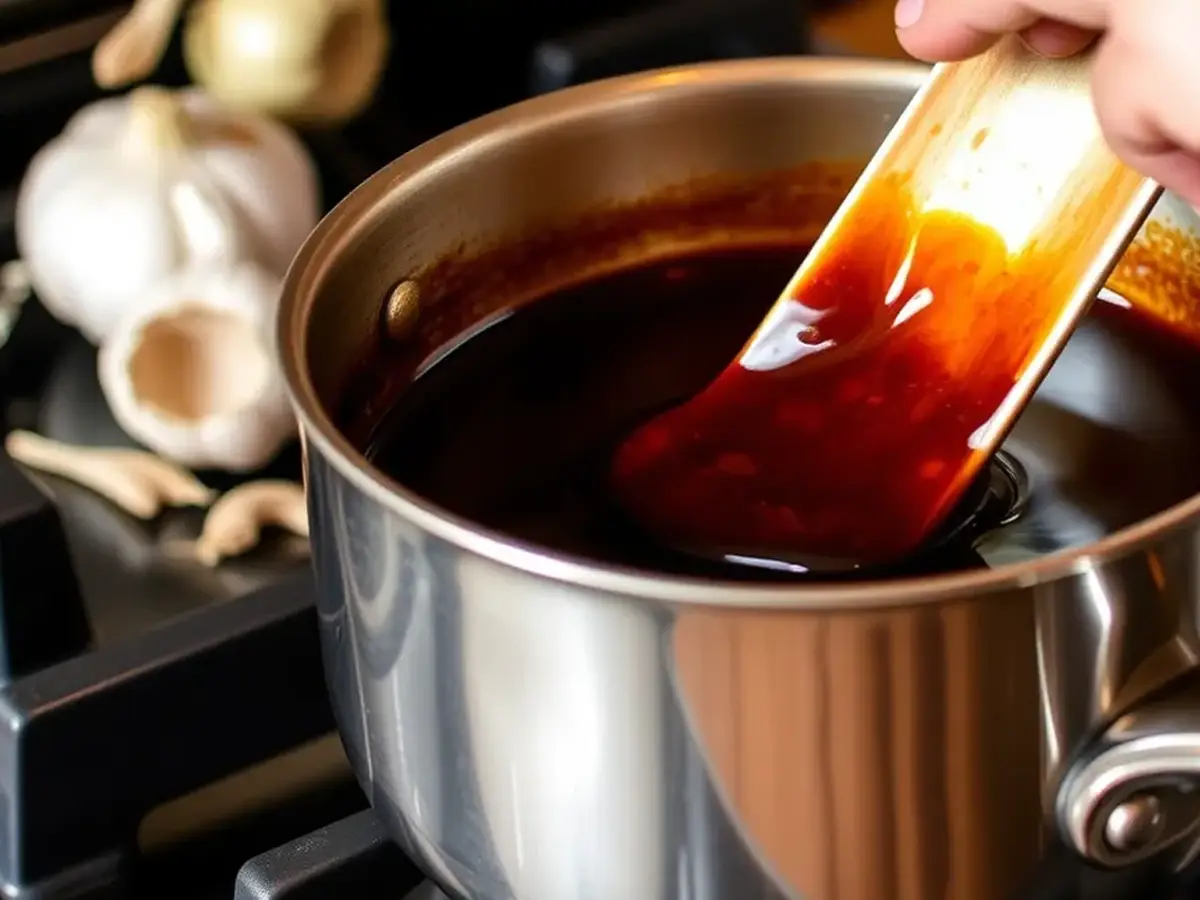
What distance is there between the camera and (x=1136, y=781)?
0.35 metres

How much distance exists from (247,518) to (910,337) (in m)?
0.25

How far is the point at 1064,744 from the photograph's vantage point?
348 mm

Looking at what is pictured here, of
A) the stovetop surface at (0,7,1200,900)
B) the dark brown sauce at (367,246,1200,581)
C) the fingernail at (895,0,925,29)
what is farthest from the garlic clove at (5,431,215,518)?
the fingernail at (895,0,925,29)

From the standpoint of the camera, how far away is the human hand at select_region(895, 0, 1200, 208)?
13.4 inches

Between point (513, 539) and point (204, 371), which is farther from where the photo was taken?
point (204, 371)

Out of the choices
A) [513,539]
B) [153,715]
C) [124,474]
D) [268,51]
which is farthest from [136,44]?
[513,539]

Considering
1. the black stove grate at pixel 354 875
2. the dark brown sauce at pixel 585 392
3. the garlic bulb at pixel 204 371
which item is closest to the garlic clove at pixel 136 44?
the garlic bulb at pixel 204 371

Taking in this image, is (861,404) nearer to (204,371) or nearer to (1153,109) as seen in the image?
(1153,109)

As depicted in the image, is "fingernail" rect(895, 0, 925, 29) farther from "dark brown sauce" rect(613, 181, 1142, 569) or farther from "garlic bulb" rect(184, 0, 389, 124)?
"garlic bulb" rect(184, 0, 389, 124)

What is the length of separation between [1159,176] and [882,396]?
0.37 feet

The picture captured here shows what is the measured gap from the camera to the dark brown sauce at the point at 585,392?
1.52 ft

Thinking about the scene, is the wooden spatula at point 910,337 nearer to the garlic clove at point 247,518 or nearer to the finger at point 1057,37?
the finger at point 1057,37

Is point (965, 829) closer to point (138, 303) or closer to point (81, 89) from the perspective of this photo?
point (138, 303)

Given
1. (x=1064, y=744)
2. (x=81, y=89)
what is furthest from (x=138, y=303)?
(x=1064, y=744)
